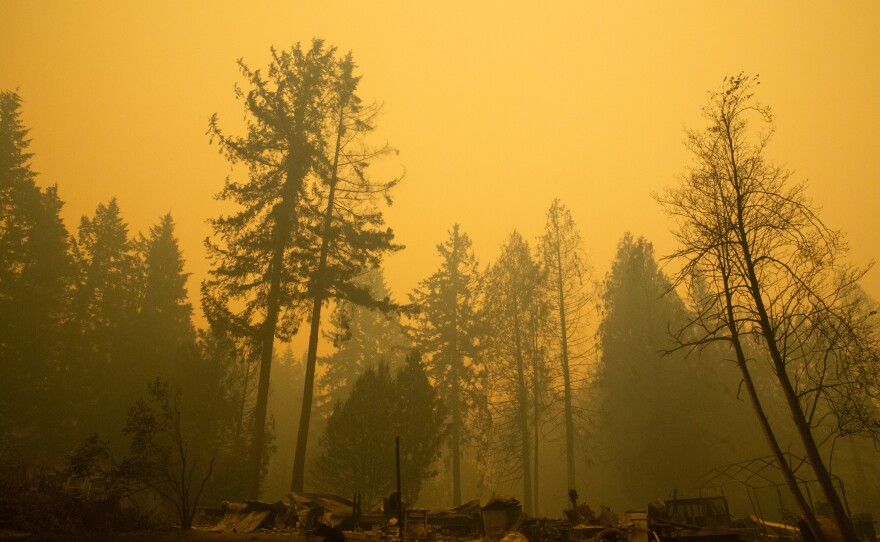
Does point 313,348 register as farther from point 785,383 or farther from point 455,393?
point 785,383

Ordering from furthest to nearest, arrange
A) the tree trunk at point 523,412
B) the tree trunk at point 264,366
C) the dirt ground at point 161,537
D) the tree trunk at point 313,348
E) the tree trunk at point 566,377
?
1. the tree trunk at point 523,412
2. the tree trunk at point 566,377
3. the tree trunk at point 313,348
4. the tree trunk at point 264,366
5. the dirt ground at point 161,537

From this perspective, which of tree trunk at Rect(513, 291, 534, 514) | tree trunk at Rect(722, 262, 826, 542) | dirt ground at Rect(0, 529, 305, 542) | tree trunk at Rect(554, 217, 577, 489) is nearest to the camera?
dirt ground at Rect(0, 529, 305, 542)

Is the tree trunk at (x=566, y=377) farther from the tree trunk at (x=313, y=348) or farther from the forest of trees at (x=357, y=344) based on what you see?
the tree trunk at (x=313, y=348)

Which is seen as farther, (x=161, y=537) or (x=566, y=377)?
(x=566, y=377)

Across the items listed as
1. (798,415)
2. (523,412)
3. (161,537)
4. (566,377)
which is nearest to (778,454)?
(798,415)

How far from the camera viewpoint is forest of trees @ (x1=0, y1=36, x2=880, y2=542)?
13.9 m

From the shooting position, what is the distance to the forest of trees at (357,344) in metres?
13.9

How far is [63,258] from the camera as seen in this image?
30.5 metres

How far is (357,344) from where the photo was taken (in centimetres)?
4147

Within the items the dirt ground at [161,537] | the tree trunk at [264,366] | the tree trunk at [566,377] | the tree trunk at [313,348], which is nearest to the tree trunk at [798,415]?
the dirt ground at [161,537]

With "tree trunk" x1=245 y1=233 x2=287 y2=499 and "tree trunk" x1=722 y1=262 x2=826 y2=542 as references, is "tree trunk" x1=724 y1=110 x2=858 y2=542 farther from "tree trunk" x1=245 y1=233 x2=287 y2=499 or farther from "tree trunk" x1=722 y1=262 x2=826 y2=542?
"tree trunk" x1=245 y1=233 x2=287 y2=499

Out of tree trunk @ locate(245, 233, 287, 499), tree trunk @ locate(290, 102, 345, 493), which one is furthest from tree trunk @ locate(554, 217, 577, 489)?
tree trunk @ locate(245, 233, 287, 499)

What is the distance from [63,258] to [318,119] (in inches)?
843

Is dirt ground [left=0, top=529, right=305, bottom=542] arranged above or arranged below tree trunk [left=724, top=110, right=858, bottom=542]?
below
